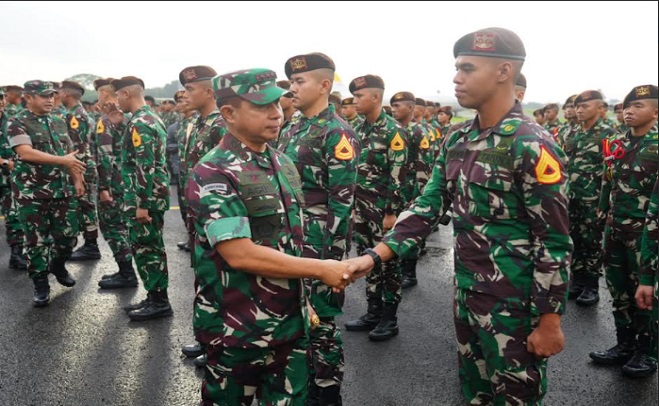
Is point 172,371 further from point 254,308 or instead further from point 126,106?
point 126,106

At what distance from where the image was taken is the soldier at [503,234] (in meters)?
2.05

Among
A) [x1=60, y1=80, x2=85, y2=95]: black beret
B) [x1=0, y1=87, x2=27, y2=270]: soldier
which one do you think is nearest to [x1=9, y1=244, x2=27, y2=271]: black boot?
[x1=0, y1=87, x2=27, y2=270]: soldier

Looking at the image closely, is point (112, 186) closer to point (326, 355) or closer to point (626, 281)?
point (326, 355)

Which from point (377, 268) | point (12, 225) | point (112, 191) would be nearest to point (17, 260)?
point (12, 225)

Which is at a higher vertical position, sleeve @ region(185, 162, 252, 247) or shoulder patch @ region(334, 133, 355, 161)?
sleeve @ region(185, 162, 252, 247)

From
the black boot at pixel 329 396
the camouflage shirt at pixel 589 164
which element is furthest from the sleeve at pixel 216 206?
the camouflage shirt at pixel 589 164

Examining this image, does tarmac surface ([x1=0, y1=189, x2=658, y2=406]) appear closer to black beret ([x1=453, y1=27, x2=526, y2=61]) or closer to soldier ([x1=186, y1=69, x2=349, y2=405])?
soldier ([x1=186, y1=69, x2=349, y2=405])

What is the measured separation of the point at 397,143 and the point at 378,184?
19.0 inches

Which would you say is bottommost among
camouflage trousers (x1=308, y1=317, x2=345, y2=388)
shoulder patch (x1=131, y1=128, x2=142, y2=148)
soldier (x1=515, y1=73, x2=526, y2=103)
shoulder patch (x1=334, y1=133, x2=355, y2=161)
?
camouflage trousers (x1=308, y1=317, x2=345, y2=388)

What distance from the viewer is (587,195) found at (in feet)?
19.0

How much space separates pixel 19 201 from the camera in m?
5.36

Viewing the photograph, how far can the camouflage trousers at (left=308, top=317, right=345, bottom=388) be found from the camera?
3.27m

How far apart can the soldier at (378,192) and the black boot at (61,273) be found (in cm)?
350

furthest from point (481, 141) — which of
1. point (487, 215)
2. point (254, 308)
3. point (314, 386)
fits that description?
point (314, 386)
